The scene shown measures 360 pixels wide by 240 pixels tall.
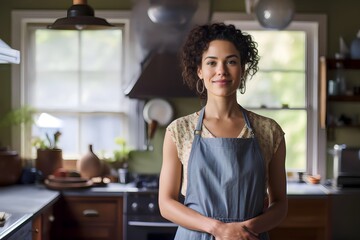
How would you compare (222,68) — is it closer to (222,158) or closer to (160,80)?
(222,158)

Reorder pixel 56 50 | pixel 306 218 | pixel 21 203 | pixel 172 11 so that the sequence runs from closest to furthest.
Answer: pixel 21 203
pixel 306 218
pixel 172 11
pixel 56 50

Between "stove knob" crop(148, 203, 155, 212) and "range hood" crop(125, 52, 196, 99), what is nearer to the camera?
"stove knob" crop(148, 203, 155, 212)

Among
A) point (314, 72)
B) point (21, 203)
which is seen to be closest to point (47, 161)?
point (21, 203)

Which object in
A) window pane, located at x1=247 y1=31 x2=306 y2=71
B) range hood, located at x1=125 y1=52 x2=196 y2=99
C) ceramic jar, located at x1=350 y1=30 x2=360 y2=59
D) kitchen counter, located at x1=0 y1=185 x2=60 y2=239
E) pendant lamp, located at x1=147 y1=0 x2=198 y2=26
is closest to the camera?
kitchen counter, located at x1=0 y1=185 x2=60 y2=239

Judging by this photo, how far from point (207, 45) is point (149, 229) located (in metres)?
2.49

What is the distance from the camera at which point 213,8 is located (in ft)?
15.9

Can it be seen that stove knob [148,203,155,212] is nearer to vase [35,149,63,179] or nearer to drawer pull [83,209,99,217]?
drawer pull [83,209,99,217]

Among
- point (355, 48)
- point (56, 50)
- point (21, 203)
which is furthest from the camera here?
point (56, 50)

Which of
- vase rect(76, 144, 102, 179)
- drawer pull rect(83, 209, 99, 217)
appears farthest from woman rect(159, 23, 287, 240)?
vase rect(76, 144, 102, 179)

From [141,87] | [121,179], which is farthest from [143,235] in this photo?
[141,87]

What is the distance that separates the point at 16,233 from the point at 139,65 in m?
2.16

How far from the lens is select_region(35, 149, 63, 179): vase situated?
4664 millimetres

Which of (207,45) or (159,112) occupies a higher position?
(207,45)

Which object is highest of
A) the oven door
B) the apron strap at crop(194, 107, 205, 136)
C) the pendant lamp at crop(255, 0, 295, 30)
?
the pendant lamp at crop(255, 0, 295, 30)
